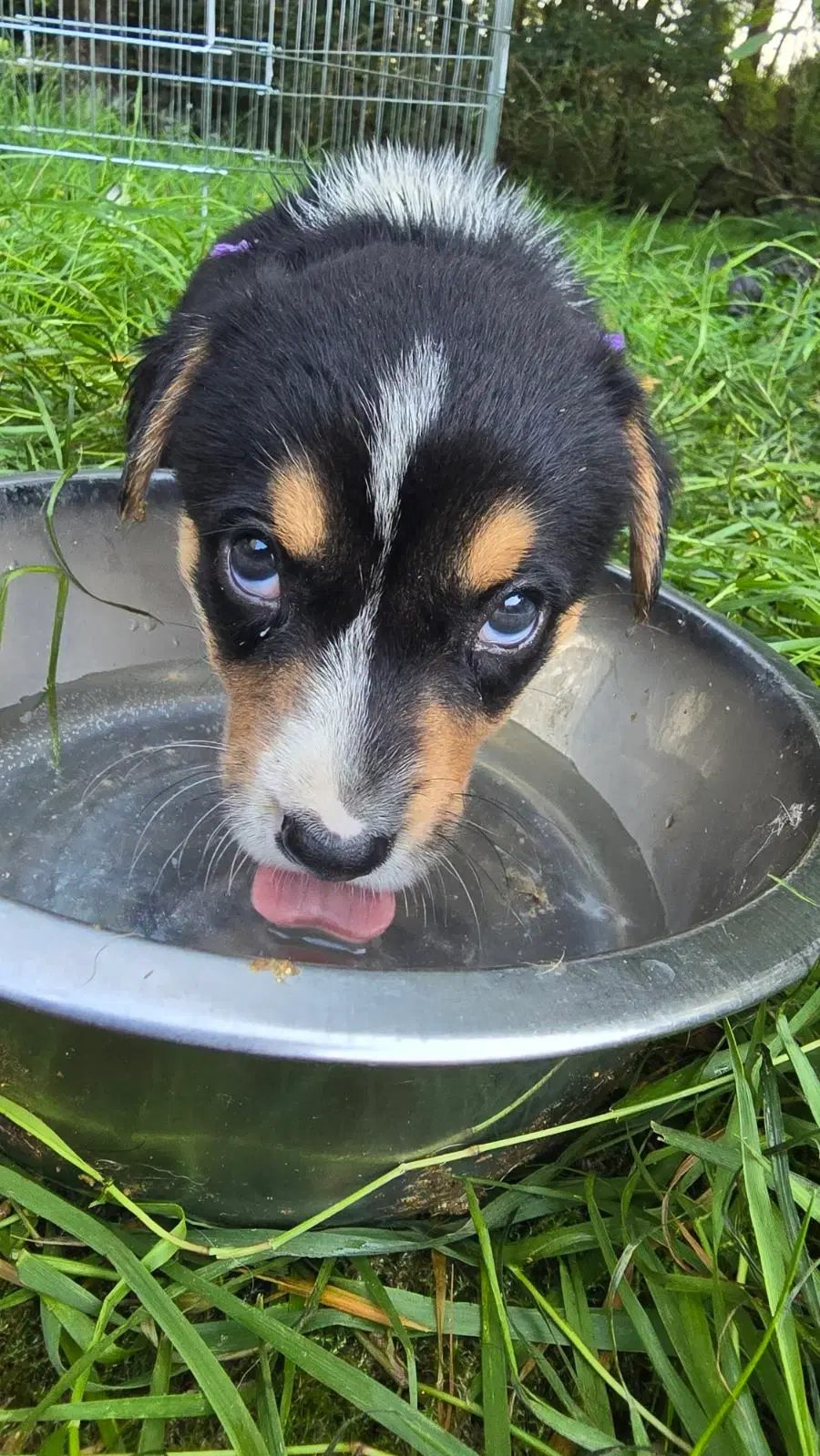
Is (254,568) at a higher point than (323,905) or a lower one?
higher

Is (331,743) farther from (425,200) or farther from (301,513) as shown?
(425,200)

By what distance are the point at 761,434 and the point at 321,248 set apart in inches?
101

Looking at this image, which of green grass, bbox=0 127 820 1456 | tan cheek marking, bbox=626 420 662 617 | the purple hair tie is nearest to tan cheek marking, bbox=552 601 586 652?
tan cheek marking, bbox=626 420 662 617

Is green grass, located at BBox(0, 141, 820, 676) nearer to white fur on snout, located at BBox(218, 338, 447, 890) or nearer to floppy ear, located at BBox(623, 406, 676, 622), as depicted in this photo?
floppy ear, located at BBox(623, 406, 676, 622)

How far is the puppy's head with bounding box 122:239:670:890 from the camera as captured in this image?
5.24 feet

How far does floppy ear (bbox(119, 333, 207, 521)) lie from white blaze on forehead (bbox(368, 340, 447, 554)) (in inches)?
19.5

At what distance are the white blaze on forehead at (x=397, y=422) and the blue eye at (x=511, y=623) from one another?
276mm

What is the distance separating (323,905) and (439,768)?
0.37 metres

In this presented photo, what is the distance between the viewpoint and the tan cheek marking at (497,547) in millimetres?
1641

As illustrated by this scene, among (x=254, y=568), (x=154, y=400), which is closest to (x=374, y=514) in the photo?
(x=254, y=568)

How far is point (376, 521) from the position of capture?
5.23 feet

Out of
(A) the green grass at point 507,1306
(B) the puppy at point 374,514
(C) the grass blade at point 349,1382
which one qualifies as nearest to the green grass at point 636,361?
(B) the puppy at point 374,514

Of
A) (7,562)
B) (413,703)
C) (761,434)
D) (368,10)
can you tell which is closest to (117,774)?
(7,562)

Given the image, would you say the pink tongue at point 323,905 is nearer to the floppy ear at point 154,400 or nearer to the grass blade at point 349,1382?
the grass blade at point 349,1382
